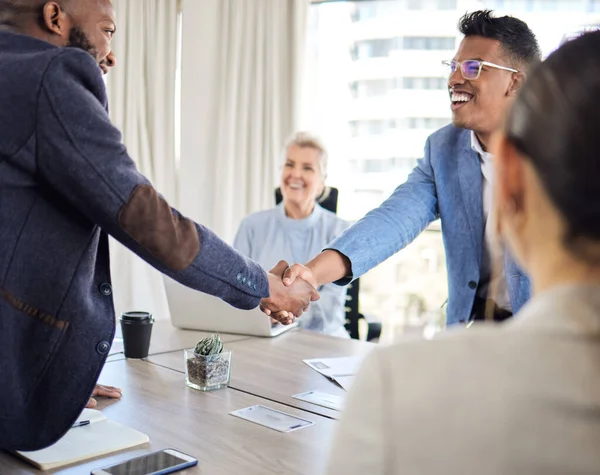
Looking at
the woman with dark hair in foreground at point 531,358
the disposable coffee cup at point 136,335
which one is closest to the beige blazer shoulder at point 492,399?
the woman with dark hair in foreground at point 531,358

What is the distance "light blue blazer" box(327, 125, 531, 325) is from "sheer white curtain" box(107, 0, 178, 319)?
2799 millimetres

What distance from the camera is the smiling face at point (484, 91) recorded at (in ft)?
7.54

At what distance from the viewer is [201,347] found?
1892 mm

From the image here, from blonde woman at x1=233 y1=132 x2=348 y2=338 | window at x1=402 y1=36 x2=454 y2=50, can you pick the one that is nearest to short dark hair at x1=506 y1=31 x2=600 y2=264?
blonde woman at x1=233 y1=132 x2=348 y2=338

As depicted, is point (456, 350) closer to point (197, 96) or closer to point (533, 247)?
point (533, 247)

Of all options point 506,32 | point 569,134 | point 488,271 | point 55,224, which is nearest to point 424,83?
point 506,32

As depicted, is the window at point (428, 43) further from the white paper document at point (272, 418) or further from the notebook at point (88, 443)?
the notebook at point (88, 443)

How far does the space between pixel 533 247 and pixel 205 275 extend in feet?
2.93

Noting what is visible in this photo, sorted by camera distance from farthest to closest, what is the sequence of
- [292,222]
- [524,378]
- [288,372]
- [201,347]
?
Answer: [292,222] → [288,372] → [201,347] → [524,378]

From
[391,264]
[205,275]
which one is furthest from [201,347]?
[391,264]

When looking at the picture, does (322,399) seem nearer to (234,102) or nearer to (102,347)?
(102,347)

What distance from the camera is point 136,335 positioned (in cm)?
220

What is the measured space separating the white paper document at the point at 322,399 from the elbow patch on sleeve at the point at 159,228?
565 millimetres

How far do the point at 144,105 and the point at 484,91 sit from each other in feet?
10.5
